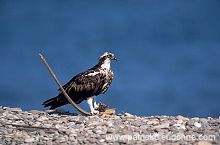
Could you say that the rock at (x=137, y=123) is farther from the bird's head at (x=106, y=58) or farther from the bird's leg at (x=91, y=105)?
the bird's head at (x=106, y=58)

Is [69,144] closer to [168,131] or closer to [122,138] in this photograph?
[122,138]

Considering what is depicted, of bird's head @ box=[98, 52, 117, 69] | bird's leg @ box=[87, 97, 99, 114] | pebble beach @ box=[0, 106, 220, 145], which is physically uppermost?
bird's head @ box=[98, 52, 117, 69]

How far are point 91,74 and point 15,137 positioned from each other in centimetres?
363

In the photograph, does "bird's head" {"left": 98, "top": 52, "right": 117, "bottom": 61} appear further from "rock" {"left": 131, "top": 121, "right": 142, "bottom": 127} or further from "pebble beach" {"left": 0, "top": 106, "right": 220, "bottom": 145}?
"rock" {"left": 131, "top": 121, "right": 142, "bottom": 127}

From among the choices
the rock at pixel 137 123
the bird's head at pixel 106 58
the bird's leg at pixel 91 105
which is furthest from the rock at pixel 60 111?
the rock at pixel 137 123

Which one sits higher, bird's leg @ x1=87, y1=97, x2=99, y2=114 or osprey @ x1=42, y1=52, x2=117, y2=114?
osprey @ x1=42, y1=52, x2=117, y2=114

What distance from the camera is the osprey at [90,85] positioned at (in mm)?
11312

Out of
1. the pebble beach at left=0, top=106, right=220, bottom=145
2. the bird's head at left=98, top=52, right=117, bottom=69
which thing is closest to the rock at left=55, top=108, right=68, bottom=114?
the pebble beach at left=0, top=106, right=220, bottom=145

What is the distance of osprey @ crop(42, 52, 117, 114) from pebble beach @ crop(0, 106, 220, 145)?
1.71ft

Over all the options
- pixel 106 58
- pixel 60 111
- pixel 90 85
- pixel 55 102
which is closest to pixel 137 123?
pixel 90 85

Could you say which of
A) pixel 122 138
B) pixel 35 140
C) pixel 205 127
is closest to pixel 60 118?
pixel 35 140

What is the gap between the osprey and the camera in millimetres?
11312

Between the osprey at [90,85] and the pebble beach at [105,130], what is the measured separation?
0.52m

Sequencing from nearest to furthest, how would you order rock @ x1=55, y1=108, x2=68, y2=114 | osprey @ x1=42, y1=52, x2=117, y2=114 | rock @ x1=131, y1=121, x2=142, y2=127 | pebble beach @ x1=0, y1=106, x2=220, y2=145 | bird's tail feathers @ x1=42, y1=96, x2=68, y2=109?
pebble beach @ x1=0, y1=106, x2=220, y2=145
rock @ x1=131, y1=121, x2=142, y2=127
osprey @ x1=42, y1=52, x2=117, y2=114
bird's tail feathers @ x1=42, y1=96, x2=68, y2=109
rock @ x1=55, y1=108, x2=68, y2=114
